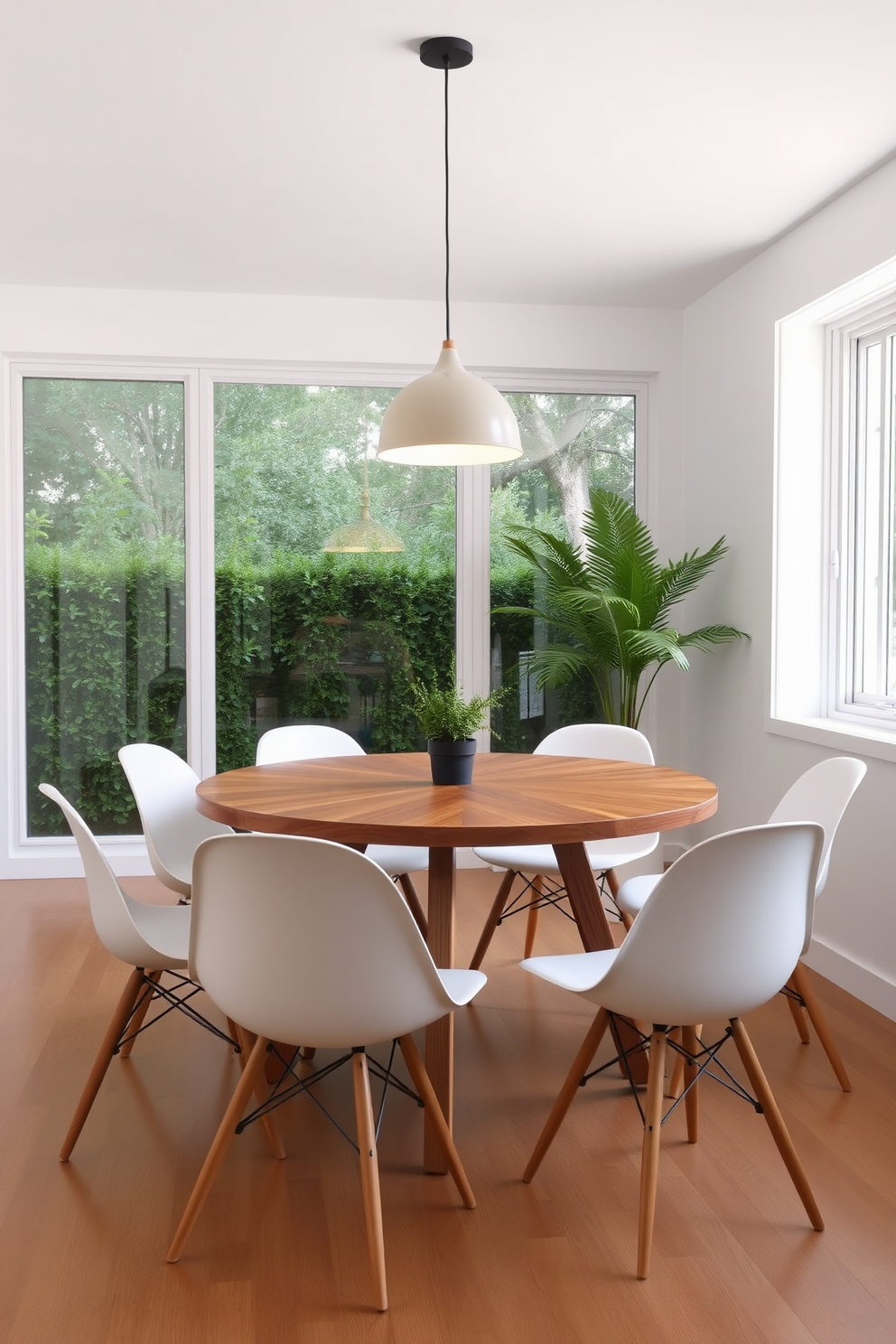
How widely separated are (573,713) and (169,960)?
3180 millimetres

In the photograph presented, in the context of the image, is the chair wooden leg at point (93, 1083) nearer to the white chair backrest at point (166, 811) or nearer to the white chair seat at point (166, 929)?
the white chair seat at point (166, 929)

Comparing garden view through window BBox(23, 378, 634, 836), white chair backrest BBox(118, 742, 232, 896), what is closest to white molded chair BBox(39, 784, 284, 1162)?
white chair backrest BBox(118, 742, 232, 896)

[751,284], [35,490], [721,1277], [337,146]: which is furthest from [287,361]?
[721,1277]

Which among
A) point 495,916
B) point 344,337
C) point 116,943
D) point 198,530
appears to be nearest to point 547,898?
point 495,916

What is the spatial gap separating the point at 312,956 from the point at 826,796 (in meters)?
1.40

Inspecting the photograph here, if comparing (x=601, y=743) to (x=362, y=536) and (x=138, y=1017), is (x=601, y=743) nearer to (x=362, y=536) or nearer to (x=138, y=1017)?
(x=138, y=1017)

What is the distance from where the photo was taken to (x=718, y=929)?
2002 millimetres

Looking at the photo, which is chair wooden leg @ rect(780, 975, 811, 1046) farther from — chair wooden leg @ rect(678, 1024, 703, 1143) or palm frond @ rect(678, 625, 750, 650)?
palm frond @ rect(678, 625, 750, 650)

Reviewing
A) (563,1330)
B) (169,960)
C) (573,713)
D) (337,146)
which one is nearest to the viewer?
(563,1330)

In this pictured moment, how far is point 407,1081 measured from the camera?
2.87 metres

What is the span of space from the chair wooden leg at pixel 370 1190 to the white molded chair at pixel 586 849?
3.49 feet

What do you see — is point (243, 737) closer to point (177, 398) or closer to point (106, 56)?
point (177, 398)

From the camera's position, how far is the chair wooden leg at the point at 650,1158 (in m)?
2.01

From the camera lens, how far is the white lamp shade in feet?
9.02
